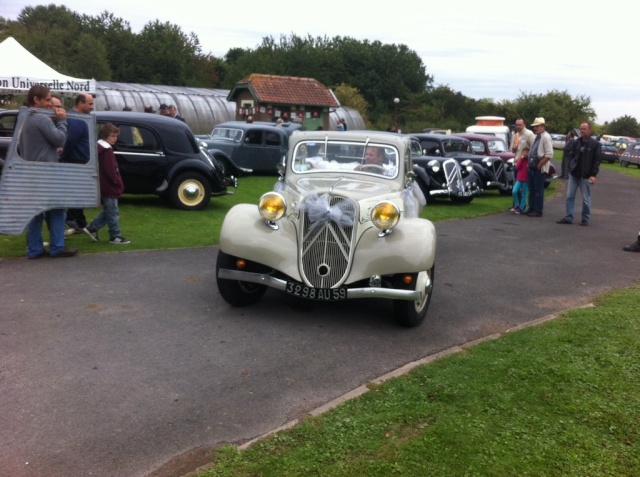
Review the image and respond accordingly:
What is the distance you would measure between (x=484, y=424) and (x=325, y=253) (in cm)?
237

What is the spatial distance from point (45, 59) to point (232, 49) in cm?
4253

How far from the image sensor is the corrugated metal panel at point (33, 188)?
7.50 m

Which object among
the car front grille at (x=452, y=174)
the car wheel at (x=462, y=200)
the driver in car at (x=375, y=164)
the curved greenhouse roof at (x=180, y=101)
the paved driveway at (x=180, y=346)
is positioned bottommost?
the paved driveway at (x=180, y=346)

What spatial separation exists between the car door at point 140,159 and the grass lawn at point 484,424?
849 cm

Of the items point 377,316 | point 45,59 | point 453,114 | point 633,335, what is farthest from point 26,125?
point 453,114

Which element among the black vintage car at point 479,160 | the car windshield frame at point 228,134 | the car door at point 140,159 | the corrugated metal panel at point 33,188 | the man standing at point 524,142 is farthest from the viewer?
the car windshield frame at point 228,134

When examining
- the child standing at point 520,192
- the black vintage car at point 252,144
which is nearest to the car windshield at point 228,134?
the black vintage car at point 252,144

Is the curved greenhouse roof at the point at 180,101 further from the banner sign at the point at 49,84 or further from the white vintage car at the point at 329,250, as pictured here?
the white vintage car at the point at 329,250

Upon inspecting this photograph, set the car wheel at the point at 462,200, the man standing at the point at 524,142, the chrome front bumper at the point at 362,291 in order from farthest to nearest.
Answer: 1. the car wheel at the point at 462,200
2. the man standing at the point at 524,142
3. the chrome front bumper at the point at 362,291

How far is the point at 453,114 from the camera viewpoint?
65938 mm

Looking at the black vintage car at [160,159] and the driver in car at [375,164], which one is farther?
the black vintage car at [160,159]

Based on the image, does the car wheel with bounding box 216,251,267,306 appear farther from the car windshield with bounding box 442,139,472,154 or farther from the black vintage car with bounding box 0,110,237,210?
the car windshield with bounding box 442,139,472,154

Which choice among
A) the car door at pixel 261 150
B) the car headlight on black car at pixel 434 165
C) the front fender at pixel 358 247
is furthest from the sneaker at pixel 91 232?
the car door at pixel 261 150

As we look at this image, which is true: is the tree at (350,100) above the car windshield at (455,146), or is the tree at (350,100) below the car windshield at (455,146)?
above
